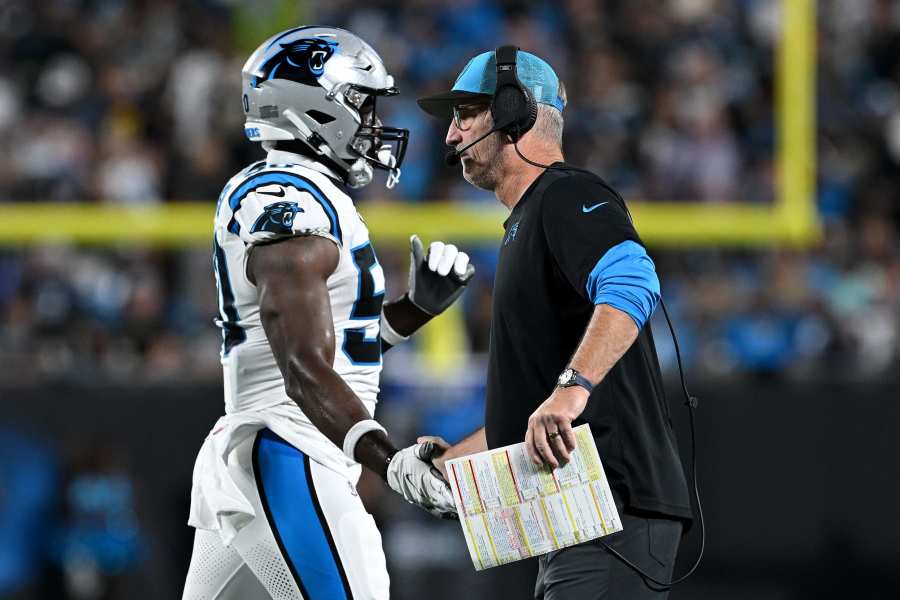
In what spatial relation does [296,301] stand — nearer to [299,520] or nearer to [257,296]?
[257,296]

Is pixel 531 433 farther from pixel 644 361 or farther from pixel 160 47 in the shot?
pixel 160 47

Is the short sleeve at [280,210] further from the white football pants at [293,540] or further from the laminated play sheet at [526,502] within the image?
the laminated play sheet at [526,502]

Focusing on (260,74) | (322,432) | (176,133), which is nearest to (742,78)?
(176,133)

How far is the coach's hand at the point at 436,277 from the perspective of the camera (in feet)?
13.1

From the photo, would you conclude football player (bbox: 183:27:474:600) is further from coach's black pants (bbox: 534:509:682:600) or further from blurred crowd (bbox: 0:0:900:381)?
blurred crowd (bbox: 0:0:900:381)

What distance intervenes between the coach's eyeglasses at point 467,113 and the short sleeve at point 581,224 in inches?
13.9

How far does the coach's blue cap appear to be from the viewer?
3.41 m

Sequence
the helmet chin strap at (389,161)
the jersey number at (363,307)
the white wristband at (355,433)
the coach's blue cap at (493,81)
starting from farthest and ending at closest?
the helmet chin strap at (389,161) < the jersey number at (363,307) < the coach's blue cap at (493,81) < the white wristband at (355,433)

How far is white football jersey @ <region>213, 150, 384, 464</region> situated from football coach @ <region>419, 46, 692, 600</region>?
0.35m

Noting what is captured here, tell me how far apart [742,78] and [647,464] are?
586 cm

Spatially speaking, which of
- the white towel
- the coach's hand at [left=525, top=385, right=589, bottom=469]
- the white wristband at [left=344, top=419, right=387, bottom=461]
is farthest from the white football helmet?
the coach's hand at [left=525, top=385, right=589, bottom=469]

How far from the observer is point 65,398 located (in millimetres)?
7535

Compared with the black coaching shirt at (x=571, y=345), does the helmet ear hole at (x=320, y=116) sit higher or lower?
higher

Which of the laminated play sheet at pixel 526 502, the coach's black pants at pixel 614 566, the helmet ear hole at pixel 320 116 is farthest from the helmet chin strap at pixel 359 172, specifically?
the coach's black pants at pixel 614 566
